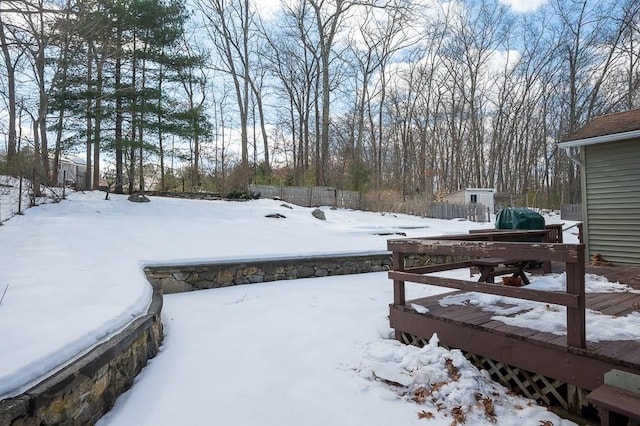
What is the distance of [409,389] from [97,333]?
2.14 m

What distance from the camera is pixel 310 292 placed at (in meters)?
6.06

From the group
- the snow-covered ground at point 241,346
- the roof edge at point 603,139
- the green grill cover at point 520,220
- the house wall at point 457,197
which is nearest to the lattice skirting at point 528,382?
the snow-covered ground at point 241,346

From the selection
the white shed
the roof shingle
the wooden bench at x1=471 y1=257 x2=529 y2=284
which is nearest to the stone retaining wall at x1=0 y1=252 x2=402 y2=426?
the wooden bench at x1=471 y1=257 x2=529 y2=284

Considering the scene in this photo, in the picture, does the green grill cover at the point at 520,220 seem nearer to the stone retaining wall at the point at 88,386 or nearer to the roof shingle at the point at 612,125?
the roof shingle at the point at 612,125

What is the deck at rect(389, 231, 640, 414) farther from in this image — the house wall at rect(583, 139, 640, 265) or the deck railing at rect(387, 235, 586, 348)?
the house wall at rect(583, 139, 640, 265)

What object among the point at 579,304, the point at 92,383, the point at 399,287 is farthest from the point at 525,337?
the point at 92,383

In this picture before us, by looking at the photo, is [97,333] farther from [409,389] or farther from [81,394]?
[409,389]

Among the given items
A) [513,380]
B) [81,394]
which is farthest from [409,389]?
[81,394]

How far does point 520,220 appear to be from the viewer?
7.30 metres

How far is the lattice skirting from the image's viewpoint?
8.54ft

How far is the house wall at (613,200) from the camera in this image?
6.54m

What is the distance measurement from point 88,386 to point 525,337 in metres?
2.80

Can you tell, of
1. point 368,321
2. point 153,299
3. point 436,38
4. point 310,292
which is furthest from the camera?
point 436,38

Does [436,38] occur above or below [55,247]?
above
